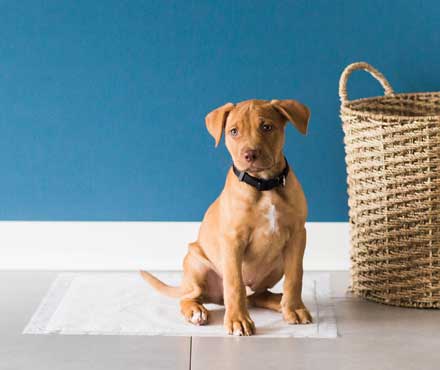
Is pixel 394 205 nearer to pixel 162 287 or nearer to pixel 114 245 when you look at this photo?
pixel 162 287

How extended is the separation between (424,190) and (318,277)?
0.56 meters

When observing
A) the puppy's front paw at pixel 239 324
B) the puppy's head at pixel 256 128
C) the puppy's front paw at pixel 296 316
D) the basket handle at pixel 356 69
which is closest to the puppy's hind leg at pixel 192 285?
the puppy's front paw at pixel 239 324

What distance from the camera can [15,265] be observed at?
3.19m

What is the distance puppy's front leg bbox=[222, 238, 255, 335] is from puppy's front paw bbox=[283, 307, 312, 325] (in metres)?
0.11

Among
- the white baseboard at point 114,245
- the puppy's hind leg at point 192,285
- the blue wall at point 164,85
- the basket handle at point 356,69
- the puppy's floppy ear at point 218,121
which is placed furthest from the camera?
the white baseboard at point 114,245

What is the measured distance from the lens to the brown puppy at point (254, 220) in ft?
7.93

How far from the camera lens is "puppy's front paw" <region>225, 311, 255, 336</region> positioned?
96.3 inches

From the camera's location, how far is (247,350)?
235 centimetres

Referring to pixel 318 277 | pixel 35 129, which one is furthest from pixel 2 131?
pixel 318 277

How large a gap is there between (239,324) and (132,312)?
0.37 meters

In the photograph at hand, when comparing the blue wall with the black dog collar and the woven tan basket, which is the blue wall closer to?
the woven tan basket

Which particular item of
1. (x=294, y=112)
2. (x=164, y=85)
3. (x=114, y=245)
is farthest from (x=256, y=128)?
(x=114, y=245)

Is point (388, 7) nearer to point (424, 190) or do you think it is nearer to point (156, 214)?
point (424, 190)

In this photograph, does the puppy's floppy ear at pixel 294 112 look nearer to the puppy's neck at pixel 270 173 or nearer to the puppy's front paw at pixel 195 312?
the puppy's neck at pixel 270 173
